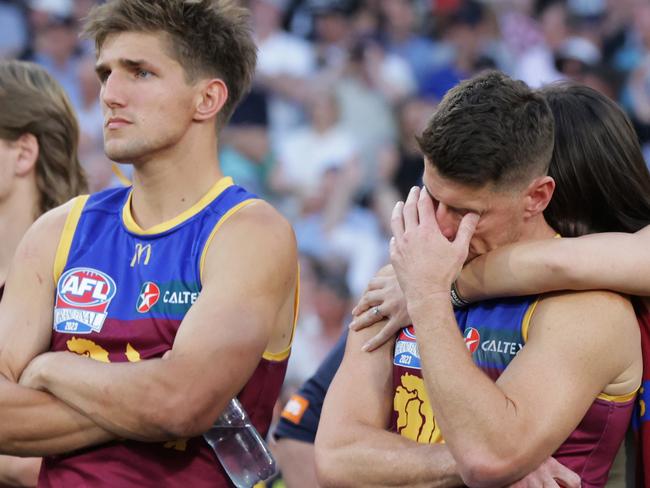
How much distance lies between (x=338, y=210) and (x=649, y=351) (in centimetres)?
697

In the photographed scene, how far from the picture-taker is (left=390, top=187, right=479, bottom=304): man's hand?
3330mm

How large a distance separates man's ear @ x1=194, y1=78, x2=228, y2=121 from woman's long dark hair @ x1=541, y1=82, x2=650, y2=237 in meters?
1.17

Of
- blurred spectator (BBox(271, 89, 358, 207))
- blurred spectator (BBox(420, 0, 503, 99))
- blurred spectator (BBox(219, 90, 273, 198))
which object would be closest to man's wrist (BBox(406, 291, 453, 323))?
blurred spectator (BBox(271, 89, 358, 207))

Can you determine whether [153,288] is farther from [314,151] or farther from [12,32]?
[12,32]

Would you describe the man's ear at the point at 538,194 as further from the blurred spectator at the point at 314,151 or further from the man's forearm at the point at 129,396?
the blurred spectator at the point at 314,151

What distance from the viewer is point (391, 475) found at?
340 cm

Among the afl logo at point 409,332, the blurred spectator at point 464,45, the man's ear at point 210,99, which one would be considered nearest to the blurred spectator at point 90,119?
the blurred spectator at point 464,45

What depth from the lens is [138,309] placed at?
377cm

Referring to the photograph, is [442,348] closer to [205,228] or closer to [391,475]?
[391,475]

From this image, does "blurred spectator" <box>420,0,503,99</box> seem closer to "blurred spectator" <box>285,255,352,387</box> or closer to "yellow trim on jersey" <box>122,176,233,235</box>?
"blurred spectator" <box>285,255,352,387</box>

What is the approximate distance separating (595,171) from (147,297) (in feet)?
4.97

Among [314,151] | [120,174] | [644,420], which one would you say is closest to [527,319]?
[644,420]

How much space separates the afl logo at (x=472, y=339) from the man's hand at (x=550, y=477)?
43 cm

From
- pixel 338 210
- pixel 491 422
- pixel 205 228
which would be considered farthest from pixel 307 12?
pixel 491 422
